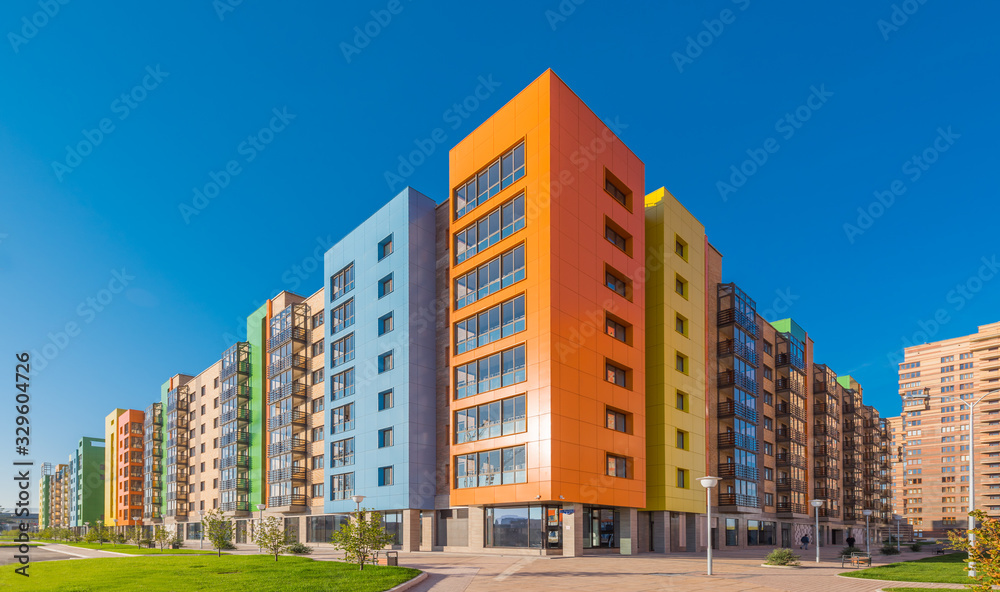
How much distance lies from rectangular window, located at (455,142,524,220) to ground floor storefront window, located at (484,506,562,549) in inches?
838

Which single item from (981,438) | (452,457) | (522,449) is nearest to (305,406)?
(452,457)

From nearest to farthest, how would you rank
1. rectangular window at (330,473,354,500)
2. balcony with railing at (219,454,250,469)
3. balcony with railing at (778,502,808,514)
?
rectangular window at (330,473,354,500) → balcony with railing at (778,502,808,514) → balcony with railing at (219,454,250,469)

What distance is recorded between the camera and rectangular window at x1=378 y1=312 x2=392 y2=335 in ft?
173

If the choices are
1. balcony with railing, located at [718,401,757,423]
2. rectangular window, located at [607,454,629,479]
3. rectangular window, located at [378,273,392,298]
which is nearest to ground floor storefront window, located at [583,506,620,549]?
rectangular window, located at [607,454,629,479]

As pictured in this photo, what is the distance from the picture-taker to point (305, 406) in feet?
218

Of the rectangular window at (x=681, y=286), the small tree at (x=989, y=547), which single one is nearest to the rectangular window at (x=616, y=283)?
the rectangular window at (x=681, y=286)

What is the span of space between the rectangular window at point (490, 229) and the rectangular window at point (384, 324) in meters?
8.84

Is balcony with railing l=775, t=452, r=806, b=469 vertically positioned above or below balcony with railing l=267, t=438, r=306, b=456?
below

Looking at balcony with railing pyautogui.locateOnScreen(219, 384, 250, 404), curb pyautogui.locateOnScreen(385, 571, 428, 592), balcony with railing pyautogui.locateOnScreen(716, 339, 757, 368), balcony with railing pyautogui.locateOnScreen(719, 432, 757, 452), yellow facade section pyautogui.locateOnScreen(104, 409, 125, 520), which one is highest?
balcony with railing pyautogui.locateOnScreen(716, 339, 757, 368)

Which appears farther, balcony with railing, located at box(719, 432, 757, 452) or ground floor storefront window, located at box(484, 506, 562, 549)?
balcony with railing, located at box(719, 432, 757, 452)

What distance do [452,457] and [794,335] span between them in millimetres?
53211

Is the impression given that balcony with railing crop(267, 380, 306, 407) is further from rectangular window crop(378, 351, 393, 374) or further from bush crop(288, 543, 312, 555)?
bush crop(288, 543, 312, 555)

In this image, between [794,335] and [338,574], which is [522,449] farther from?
[794,335]

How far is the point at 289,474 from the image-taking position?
6500 cm
